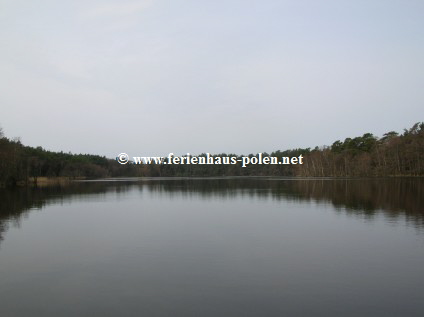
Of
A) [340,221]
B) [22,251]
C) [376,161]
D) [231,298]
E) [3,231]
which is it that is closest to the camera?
[231,298]

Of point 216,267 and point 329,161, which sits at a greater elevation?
point 329,161

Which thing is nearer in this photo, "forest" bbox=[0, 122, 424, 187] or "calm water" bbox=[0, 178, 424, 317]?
"calm water" bbox=[0, 178, 424, 317]

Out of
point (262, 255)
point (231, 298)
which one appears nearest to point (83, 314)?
point (231, 298)

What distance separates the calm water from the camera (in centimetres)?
703

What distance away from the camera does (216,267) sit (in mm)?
9602

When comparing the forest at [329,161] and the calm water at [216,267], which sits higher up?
the forest at [329,161]

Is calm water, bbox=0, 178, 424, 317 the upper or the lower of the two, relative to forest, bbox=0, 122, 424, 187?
lower

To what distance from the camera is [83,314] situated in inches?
265

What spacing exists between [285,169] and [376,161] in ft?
167

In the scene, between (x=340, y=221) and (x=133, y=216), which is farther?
(x=133, y=216)

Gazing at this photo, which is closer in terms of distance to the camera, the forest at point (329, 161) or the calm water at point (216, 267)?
the calm water at point (216, 267)

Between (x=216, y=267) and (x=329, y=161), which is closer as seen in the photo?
(x=216, y=267)

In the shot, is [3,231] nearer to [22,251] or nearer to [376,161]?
[22,251]

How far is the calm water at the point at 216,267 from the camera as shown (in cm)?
703
